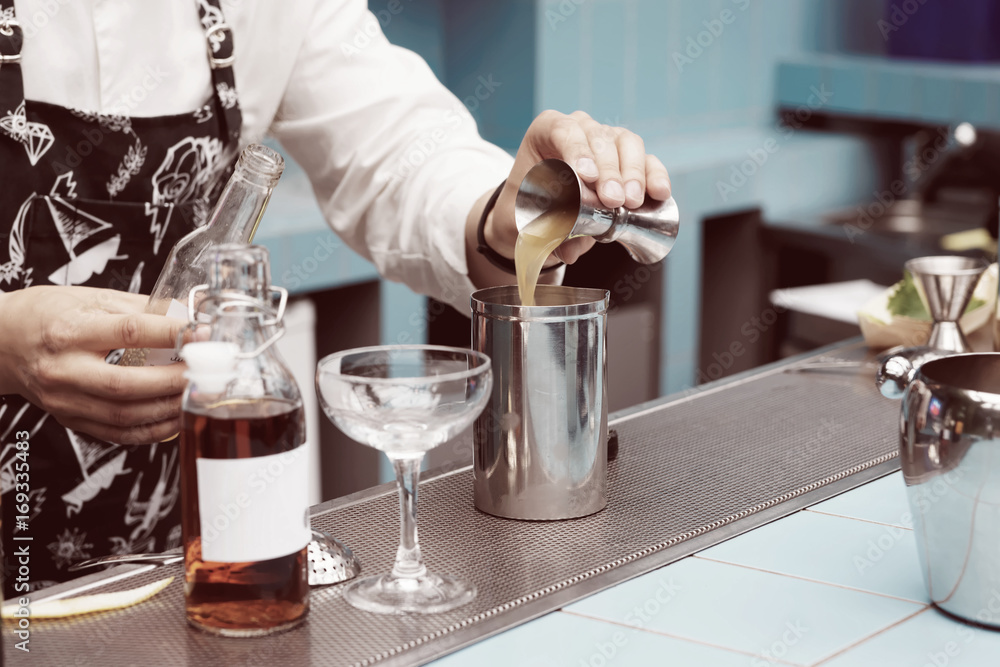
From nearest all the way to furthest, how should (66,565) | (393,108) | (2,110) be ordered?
1. (2,110)
2. (66,565)
3. (393,108)

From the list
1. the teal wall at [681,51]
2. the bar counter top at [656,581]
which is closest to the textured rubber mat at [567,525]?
the bar counter top at [656,581]

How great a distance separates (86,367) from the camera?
997 mm

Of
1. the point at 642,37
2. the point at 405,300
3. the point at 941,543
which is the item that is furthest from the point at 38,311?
the point at 642,37

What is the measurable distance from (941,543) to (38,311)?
2.57 feet

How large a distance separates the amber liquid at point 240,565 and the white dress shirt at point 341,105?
67 cm

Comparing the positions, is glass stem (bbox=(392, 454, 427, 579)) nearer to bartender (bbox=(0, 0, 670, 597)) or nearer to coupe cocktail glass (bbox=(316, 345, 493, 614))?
coupe cocktail glass (bbox=(316, 345, 493, 614))

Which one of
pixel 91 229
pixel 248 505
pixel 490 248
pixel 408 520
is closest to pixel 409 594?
pixel 408 520

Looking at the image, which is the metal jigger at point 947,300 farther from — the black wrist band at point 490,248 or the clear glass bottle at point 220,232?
the clear glass bottle at point 220,232

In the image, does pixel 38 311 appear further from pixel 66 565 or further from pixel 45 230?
pixel 66 565

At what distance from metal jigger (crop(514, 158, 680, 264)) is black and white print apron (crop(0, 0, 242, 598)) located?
500mm

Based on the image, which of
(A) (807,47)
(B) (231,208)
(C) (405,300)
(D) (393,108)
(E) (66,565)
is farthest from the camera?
(A) (807,47)

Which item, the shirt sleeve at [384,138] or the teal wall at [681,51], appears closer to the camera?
the shirt sleeve at [384,138]

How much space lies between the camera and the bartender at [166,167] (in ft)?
4.01

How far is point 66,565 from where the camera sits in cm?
140
